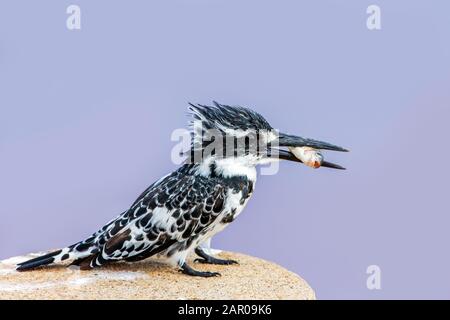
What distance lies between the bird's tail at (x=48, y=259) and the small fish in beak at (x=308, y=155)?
4.90 ft

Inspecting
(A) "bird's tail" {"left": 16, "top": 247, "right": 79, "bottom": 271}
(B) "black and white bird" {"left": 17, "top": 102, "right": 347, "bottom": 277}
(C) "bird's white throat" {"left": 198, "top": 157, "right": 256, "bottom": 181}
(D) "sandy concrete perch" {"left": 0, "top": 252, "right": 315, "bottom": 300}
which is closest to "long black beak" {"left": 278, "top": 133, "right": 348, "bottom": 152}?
(B) "black and white bird" {"left": 17, "top": 102, "right": 347, "bottom": 277}

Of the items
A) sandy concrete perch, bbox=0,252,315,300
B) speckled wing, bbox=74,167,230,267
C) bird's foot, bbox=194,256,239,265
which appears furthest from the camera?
bird's foot, bbox=194,256,239,265

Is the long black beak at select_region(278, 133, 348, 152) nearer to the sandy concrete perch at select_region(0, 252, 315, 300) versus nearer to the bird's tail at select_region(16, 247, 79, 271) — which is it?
the sandy concrete perch at select_region(0, 252, 315, 300)

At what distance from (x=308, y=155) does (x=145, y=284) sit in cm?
126

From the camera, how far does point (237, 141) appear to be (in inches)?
173

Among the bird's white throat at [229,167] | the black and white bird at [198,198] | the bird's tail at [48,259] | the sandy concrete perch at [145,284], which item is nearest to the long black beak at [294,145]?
the black and white bird at [198,198]

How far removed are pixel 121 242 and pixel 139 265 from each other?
1.07 ft

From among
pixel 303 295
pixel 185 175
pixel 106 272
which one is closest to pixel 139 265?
pixel 106 272

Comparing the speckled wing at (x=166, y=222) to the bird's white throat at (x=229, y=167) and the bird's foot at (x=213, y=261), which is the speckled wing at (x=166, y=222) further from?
the bird's foot at (x=213, y=261)

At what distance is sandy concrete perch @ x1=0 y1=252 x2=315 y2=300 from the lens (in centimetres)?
412

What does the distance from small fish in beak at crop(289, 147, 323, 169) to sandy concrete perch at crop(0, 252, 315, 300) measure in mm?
756

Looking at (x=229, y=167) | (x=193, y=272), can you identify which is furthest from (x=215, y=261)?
(x=229, y=167)
